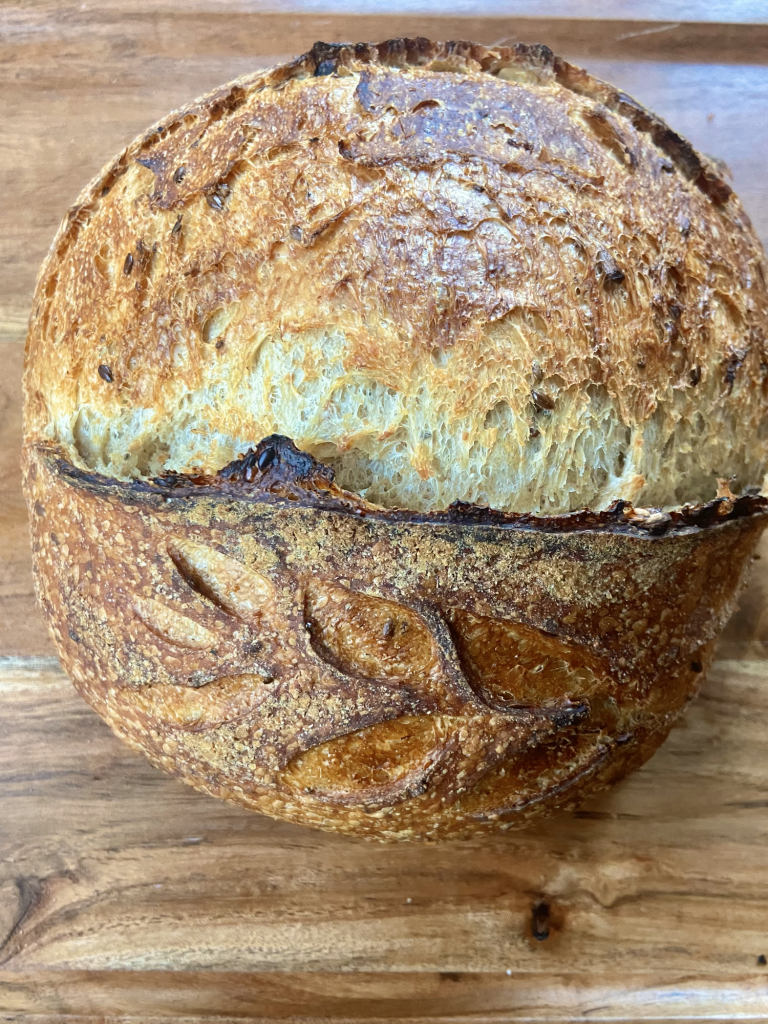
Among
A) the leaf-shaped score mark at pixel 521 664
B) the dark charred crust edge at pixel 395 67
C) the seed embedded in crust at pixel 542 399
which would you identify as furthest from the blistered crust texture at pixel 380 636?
the dark charred crust edge at pixel 395 67

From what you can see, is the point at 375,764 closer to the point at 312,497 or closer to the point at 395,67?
the point at 312,497

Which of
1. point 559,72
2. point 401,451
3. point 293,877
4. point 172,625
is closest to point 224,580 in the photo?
point 172,625

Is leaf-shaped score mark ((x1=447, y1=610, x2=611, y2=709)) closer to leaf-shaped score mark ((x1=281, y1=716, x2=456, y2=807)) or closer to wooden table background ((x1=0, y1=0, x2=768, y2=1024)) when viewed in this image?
leaf-shaped score mark ((x1=281, y1=716, x2=456, y2=807))

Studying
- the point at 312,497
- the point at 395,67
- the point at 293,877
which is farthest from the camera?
the point at 293,877

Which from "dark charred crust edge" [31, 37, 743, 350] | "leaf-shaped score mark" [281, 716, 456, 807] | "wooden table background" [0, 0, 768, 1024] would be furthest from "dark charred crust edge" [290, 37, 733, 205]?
"leaf-shaped score mark" [281, 716, 456, 807]

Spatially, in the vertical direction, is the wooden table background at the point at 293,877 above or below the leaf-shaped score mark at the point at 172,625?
below

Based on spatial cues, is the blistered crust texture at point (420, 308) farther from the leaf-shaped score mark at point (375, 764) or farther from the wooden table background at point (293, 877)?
Result: the wooden table background at point (293, 877)

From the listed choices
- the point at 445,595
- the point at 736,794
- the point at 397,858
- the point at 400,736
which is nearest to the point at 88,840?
the point at 397,858
